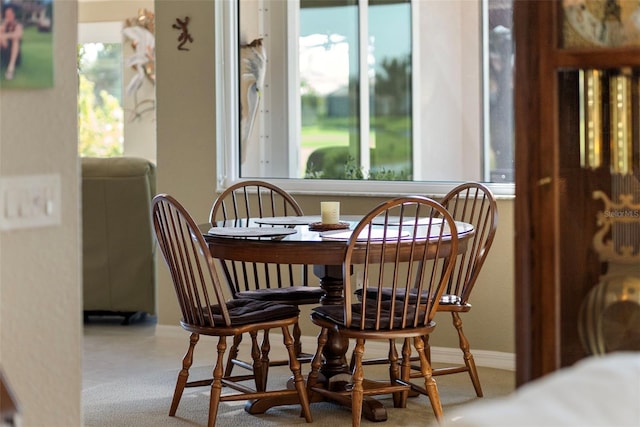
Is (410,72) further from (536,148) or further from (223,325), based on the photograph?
(536,148)

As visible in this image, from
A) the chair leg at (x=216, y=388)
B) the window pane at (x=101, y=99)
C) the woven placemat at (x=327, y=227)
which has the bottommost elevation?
the chair leg at (x=216, y=388)

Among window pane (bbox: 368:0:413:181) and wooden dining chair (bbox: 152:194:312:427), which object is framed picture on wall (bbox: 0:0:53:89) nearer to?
wooden dining chair (bbox: 152:194:312:427)

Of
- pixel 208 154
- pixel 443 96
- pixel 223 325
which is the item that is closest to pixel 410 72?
pixel 443 96

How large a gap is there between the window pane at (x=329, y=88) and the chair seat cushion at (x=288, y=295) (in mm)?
1163

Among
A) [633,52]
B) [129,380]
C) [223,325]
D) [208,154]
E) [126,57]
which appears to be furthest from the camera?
[126,57]

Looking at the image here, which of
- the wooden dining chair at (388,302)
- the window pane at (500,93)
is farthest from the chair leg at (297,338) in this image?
the window pane at (500,93)

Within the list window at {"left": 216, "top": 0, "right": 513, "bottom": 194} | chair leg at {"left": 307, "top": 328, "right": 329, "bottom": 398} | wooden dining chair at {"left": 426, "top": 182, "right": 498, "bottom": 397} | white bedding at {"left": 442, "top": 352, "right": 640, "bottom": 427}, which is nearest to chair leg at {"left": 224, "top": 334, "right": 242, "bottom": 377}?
chair leg at {"left": 307, "top": 328, "right": 329, "bottom": 398}

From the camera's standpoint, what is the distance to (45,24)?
2.46 m

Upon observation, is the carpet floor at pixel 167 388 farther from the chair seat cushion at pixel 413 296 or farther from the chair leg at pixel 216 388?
the chair seat cushion at pixel 413 296

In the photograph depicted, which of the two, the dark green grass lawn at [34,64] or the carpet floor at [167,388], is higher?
the dark green grass lawn at [34,64]

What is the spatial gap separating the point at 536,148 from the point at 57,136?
114cm

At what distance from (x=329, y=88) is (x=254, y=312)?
2006mm

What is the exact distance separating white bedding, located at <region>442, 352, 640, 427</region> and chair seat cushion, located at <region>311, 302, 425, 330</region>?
2.19m

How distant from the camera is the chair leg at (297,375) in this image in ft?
13.3
